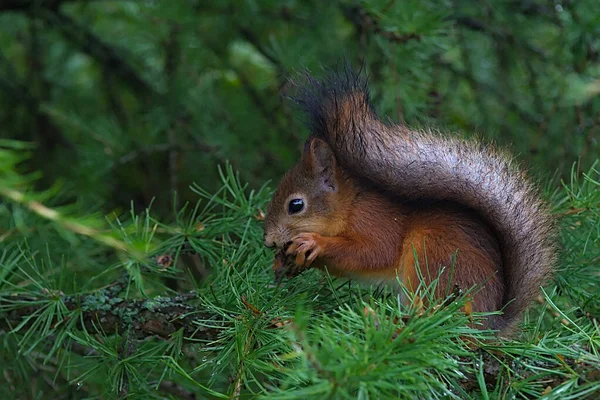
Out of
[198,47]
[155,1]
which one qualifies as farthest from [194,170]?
[155,1]

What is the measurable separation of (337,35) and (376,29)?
0.56m

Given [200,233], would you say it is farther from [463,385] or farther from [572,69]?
[572,69]

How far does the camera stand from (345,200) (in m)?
1.56

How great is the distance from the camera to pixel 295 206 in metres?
1.54

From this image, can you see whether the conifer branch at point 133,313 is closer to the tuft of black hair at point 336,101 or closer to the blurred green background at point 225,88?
the tuft of black hair at point 336,101

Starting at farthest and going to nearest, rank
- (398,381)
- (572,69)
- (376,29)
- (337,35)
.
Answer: (337,35) → (572,69) → (376,29) → (398,381)

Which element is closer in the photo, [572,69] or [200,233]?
[200,233]

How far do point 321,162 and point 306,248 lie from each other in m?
0.23

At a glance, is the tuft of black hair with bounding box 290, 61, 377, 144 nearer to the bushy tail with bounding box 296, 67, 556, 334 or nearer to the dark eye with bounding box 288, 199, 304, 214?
the bushy tail with bounding box 296, 67, 556, 334

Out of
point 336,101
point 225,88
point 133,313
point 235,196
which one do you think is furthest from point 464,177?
point 225,88

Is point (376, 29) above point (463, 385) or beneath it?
above

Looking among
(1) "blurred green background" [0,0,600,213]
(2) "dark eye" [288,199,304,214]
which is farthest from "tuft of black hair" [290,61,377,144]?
(1) "blurred green background" [0,0,600,213]

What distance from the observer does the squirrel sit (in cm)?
136

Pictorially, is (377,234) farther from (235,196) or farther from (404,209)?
(235,196)
